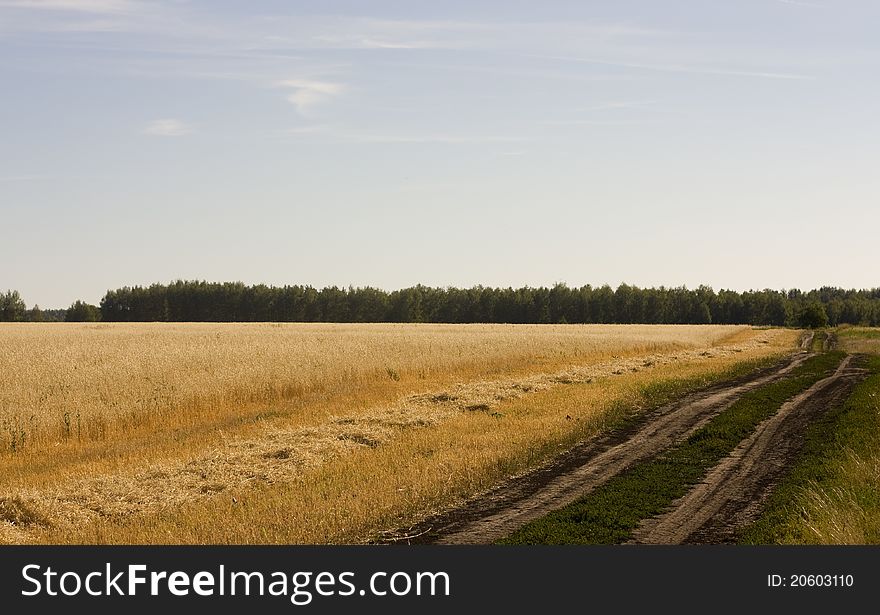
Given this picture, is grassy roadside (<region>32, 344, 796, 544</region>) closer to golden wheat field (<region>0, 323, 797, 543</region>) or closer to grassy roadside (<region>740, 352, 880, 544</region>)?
golden wheat field (<region>0, 323, 797, 543</region>)

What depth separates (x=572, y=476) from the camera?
15.5 m

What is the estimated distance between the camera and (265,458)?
18.3 metres

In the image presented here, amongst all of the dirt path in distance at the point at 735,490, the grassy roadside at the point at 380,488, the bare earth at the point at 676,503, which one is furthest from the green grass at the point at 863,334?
the grassy roadside at the point at 380,488

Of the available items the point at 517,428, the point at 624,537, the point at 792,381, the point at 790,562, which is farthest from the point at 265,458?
the point at 792,381

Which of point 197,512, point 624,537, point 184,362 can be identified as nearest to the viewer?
point 624,537

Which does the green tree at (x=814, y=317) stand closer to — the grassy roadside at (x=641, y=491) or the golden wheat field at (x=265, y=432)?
the golden wheat field at (x=265, y=432)

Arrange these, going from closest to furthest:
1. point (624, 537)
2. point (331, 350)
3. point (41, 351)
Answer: point (624, 537) < point (41, 351) < point (331, 350)

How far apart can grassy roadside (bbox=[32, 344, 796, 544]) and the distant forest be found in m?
113

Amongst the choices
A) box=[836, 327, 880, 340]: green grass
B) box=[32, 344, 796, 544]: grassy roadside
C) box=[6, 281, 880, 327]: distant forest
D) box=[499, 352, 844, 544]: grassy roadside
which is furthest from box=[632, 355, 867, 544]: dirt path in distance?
box=[6, 281, 880, 327]: distant forest

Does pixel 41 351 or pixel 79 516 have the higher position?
pixel 41 351

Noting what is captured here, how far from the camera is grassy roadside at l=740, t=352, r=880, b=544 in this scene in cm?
1126

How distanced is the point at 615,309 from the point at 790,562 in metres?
155

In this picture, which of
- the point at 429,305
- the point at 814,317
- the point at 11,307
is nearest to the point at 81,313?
the point at 11,307

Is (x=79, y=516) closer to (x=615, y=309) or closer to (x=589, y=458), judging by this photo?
(x=589, y=458)
